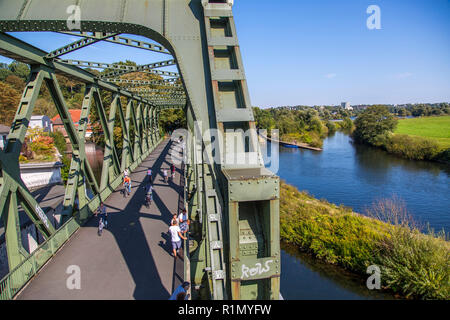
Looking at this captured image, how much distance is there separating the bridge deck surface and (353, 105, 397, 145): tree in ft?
176

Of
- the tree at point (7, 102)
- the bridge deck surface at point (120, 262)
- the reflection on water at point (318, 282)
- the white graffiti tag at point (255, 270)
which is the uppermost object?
the tree at point (7, 102)

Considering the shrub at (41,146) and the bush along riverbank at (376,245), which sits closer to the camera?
the bush along riverbank at (376,245)

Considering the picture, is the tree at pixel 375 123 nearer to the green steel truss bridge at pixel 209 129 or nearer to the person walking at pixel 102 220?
the person walking at pixel 102 220

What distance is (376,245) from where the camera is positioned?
49.1 feet

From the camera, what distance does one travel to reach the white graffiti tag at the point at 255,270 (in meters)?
4.09

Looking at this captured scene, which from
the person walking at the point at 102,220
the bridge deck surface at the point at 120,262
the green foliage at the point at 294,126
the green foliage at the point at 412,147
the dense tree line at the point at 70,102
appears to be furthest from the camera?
the green foliage at the point at 294,126

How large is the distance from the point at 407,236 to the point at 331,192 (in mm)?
14386

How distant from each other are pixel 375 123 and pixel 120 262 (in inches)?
2323

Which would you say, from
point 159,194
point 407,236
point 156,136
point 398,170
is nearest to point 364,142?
point 398,170

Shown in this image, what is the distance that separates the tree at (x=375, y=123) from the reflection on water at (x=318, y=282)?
148 ft

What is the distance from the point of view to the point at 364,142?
200ft

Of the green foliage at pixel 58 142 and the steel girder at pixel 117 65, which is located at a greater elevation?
the steel girder at pixel 117 65

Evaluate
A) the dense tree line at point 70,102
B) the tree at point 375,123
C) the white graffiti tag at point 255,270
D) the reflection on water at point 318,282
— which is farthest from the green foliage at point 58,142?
the tree at point 375,123
